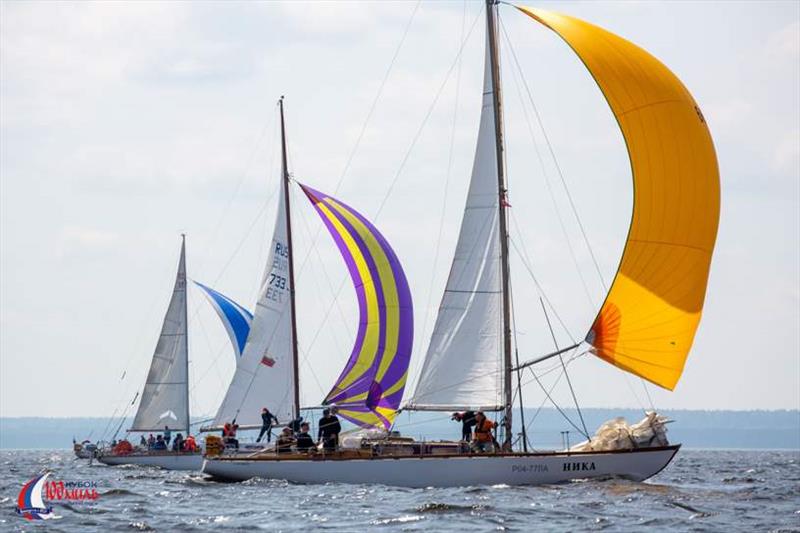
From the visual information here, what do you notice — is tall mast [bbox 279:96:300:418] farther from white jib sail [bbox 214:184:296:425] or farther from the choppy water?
the choppy water

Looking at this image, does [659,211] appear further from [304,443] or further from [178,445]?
[178,445]

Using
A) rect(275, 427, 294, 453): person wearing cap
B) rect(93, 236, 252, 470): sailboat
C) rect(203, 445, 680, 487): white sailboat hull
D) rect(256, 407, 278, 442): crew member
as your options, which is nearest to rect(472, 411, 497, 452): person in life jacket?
rect(203, 445, 680, 487): white sailboat hull

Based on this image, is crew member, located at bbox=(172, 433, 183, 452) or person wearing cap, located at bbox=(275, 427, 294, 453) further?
crew member, located at bbox=(172, 433, 183, 452)

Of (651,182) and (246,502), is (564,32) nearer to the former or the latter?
(651,182)

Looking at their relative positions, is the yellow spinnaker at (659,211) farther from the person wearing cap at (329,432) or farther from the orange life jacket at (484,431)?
the person wearing cap at (329,432)

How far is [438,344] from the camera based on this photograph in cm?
3206

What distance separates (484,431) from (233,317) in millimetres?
24815

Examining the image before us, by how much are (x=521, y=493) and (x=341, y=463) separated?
4.88 meters

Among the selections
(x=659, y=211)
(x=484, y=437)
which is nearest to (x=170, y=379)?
(x=484, y=437)

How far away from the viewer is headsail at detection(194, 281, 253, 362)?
5428 centimetres

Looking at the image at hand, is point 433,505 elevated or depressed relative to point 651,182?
depressed

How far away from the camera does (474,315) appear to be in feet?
104

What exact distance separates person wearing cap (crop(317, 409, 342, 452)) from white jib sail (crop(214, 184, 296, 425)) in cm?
941

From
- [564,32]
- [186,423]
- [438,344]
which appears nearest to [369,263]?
[438,344]
